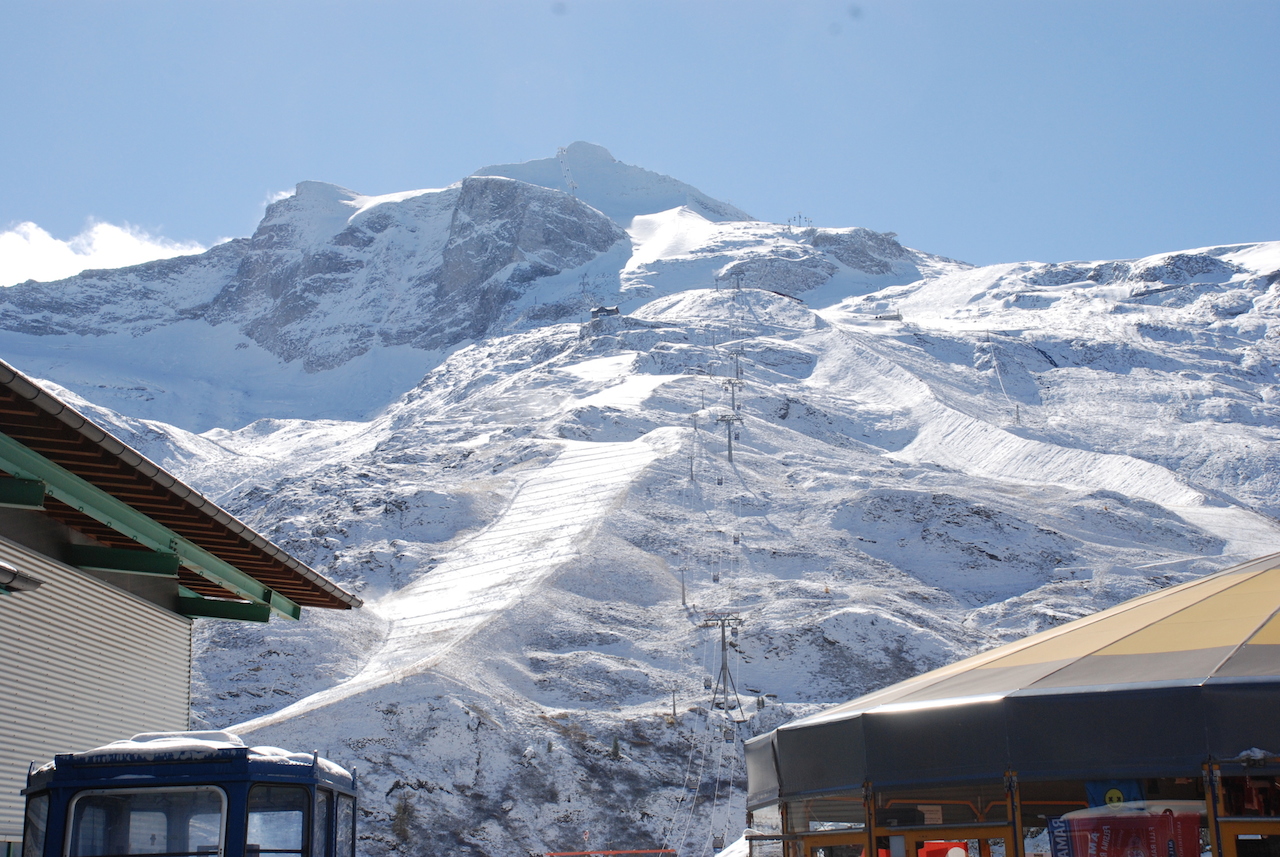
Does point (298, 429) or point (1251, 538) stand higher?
point (298, 429)

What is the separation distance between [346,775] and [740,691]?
4850cm

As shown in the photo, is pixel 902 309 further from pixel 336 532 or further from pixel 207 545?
pixel 207 545

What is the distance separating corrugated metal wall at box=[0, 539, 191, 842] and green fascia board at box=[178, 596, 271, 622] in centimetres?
36

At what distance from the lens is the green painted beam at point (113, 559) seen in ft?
44.1

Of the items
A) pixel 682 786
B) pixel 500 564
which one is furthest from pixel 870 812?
pixel 500 564

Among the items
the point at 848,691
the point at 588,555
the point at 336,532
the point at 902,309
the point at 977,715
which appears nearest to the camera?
the point at 977,715

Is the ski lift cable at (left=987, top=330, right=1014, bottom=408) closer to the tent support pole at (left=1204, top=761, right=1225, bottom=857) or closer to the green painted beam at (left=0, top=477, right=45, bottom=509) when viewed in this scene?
the green painted beam at (left=0, top=477, right=45, bottom=509)

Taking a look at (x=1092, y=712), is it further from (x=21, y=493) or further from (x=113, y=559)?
(x=113, y=559)

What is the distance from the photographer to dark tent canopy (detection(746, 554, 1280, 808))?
7301mm

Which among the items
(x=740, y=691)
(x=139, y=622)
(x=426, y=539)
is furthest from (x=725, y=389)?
(x=139, y=622)

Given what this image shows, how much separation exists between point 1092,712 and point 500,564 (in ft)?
218

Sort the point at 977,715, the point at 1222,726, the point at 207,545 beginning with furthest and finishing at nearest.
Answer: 1. the point at 207,545
2. the point at 977,715
3. the point at 1222,726

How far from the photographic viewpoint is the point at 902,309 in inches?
7170

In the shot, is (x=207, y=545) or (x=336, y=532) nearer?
(x=207, y=545)
